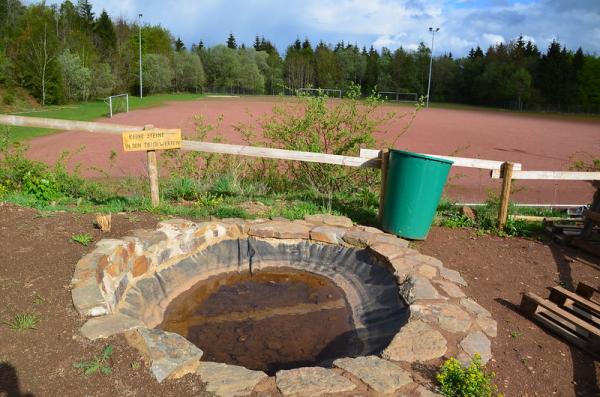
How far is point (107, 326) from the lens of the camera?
2.91 m

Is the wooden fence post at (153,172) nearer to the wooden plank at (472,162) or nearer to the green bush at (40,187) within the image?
the green bush at (40,187)

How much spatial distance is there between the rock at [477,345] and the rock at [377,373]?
24.7 inches

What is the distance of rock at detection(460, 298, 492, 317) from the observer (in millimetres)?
3514

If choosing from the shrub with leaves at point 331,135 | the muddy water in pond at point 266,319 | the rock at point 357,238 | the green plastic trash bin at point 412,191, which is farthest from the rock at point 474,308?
the shrub with leaves at point 331,135

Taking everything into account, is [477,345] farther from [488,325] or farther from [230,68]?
[230,68]

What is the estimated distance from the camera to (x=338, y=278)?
15.2 feet

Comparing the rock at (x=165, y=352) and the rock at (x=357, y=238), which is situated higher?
the rock at (x=357, y=238)

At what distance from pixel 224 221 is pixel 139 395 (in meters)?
2.82

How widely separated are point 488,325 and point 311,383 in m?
1.65

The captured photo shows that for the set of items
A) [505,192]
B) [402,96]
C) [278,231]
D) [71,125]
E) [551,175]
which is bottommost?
[278,231]

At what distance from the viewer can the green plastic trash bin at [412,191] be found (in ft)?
15.8

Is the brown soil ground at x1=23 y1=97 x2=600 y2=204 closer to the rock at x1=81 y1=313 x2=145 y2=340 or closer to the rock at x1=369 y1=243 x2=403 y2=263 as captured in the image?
the rock at x1=369 y1=243 x2=403 y2=263

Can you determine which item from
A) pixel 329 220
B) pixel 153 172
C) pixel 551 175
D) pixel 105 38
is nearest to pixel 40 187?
pixel 153 172

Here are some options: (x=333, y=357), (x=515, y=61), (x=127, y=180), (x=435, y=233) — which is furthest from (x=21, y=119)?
(x=515, y=61)
